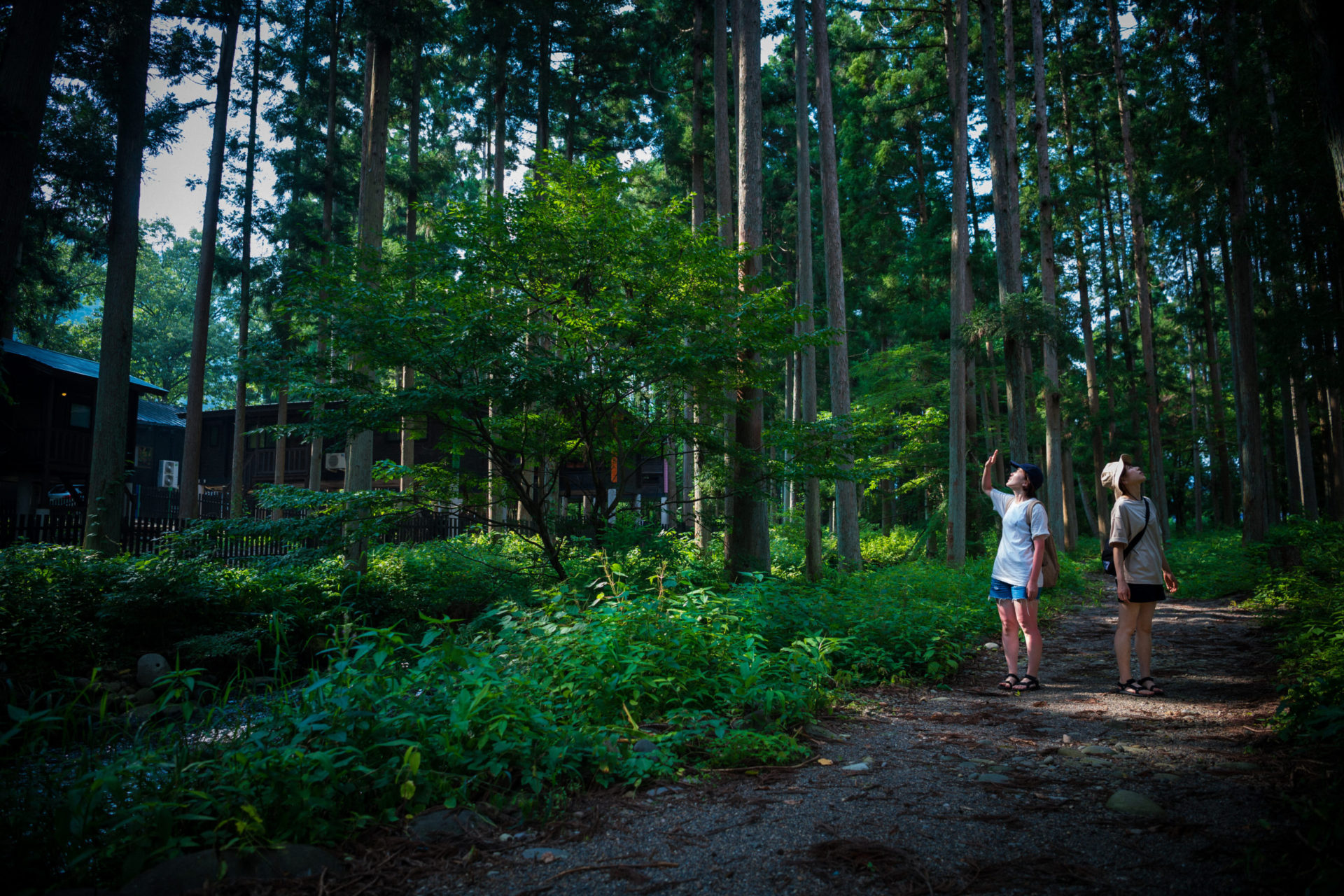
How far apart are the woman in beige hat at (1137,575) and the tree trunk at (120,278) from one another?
14568 millimetres

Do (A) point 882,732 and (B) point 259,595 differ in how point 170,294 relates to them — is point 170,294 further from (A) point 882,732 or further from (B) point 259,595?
(A) point 882,732

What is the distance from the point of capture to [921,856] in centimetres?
266

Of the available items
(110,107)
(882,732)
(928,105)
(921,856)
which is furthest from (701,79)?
(921,856)

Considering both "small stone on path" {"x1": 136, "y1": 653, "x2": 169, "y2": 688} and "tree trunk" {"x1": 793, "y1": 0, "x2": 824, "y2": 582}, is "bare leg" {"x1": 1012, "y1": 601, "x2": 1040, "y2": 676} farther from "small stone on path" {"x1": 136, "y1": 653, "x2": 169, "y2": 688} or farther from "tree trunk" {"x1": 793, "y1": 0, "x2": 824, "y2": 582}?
"small stone on path" {"x1": 136, "y1": 653, "x2": 169, "y2": 688}

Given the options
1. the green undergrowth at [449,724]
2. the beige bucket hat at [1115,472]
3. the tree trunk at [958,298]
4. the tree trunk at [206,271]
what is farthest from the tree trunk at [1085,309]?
the tree trunk at [206,271]

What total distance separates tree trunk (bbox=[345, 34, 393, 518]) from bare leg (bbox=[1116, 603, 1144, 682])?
11088 mm

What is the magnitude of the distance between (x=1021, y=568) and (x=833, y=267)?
992 cm

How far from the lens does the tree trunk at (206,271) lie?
16.5 metres

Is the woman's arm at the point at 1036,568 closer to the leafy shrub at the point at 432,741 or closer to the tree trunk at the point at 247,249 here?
the leafy shrub at the point at 432,741

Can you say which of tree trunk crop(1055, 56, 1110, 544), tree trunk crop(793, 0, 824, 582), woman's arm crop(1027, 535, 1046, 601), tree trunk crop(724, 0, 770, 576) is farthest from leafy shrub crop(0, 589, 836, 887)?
tree trunk crop(1055, 56, 1110, 544)

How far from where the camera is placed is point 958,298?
15.1 meters

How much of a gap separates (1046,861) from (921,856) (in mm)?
449

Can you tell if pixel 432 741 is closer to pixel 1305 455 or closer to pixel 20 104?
pixel 20 104

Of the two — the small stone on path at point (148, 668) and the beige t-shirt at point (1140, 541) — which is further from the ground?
the beige t-shirt at point (1140, 541)
